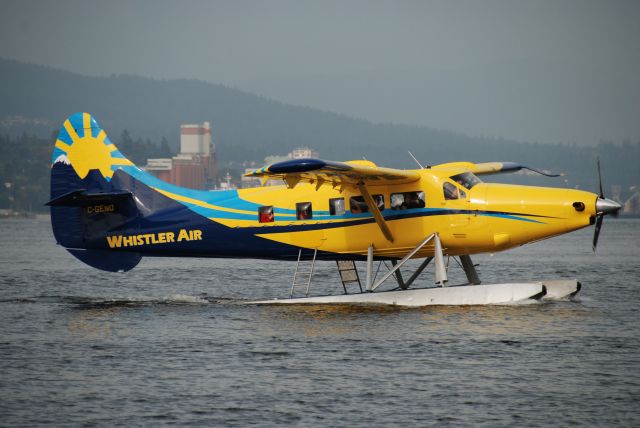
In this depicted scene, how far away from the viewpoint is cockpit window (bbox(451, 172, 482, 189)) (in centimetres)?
2250

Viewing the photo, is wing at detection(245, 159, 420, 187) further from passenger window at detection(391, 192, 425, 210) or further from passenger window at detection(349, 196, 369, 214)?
passenger window at detection(349, 196, 369, 214)

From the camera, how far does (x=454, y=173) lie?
22.6m

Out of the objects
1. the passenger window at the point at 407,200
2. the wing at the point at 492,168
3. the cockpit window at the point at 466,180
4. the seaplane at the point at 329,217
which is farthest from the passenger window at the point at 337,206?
the wing at the point at 492,168

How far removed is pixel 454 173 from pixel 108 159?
8405 millimetres

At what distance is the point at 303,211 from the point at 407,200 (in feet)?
7.86

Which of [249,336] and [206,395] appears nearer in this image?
Answer: [206,395]

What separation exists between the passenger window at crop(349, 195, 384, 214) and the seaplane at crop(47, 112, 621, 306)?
22 millimetres

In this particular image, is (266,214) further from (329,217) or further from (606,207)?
(606,207)

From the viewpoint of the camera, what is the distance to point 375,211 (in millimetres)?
22344

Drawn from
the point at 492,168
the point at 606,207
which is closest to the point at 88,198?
the point at 492,168

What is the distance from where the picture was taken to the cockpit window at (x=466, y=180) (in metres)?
22.5

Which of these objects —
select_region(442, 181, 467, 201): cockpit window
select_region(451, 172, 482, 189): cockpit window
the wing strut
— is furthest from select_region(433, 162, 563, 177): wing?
the wing strut

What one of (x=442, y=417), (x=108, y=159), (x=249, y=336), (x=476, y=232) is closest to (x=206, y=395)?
(x=442, y=417)

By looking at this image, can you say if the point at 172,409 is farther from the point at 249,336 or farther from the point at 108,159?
the point at 108,159
